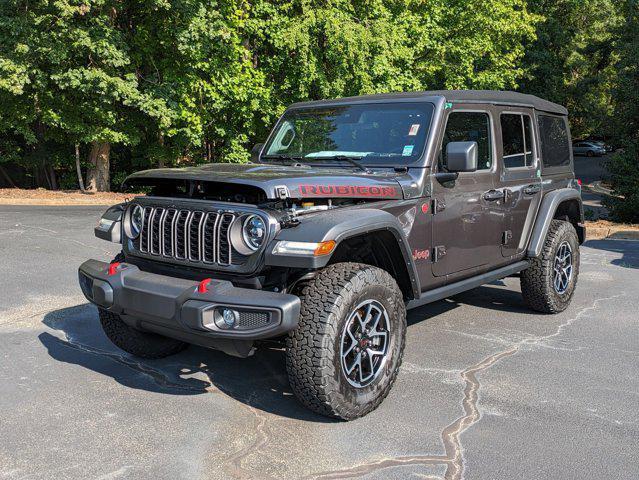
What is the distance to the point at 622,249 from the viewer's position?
10305 mm

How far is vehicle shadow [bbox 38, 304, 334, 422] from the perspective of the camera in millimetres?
4082

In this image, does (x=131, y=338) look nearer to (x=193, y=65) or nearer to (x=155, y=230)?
(x=155, y=230)

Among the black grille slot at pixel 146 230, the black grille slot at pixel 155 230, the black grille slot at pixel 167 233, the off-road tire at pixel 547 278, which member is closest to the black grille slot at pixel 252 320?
the black grille slot at pixel 167 233

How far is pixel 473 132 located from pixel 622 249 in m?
6.54

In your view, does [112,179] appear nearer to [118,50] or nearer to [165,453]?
[118,50]

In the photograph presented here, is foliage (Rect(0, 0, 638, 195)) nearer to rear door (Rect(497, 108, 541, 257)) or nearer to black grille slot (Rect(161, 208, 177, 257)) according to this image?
rear door (Rect(497, 108, 541, 257))

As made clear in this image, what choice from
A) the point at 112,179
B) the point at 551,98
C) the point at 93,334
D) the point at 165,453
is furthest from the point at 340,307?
the point at 551,98

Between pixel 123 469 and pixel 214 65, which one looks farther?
pixel 214 65

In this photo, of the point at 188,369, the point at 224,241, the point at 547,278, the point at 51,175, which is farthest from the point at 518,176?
the point at 51,175

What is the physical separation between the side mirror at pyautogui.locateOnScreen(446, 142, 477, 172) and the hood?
39 cm

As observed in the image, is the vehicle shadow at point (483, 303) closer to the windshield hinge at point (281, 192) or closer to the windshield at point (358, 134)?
the windshield at point (358, 134)

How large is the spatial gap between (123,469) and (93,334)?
7.75 feet

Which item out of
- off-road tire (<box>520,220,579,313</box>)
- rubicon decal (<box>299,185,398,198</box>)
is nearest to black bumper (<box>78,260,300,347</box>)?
rubicon decal (<box>299,185,398,198</box>)

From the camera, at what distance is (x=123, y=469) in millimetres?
3131
